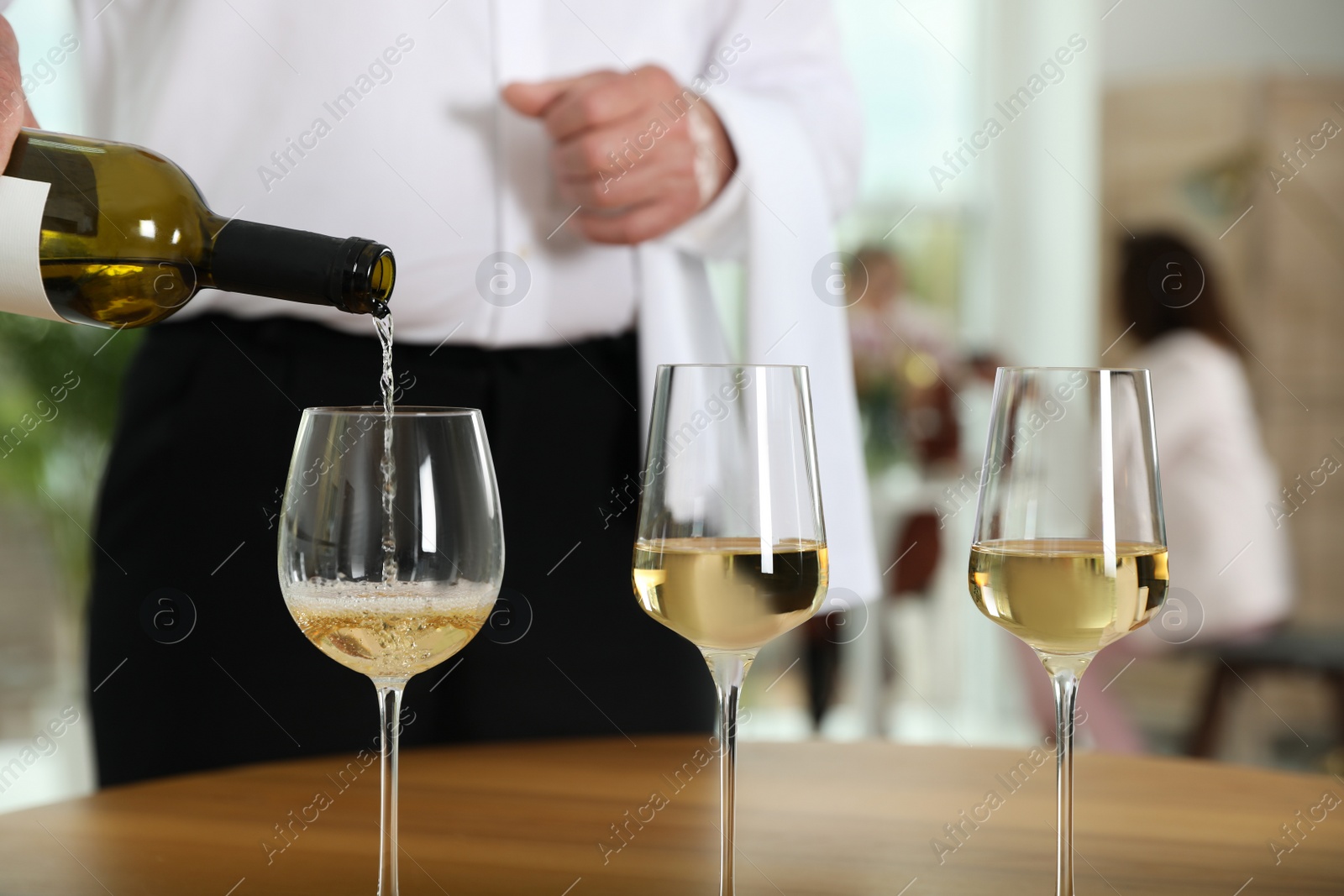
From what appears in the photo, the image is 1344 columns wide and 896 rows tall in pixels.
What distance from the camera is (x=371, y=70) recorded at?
110cm

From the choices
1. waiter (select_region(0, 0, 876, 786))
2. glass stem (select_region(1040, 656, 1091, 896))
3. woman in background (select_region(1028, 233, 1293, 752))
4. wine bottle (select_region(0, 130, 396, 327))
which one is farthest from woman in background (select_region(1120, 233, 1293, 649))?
wine bottle (select_region(0, 130, 396, 327))

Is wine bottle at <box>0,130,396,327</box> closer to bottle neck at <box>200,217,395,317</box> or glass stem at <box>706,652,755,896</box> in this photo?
bottle neck at <box>200,217,395,317</box>

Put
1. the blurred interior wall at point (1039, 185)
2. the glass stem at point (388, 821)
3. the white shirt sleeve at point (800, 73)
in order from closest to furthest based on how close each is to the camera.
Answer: the glass stem at point (388, 821) < the white shirt sleeve at point (800, 73) < the blurred interior wall at point (1039, 185)

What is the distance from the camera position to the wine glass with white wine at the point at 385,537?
0.65m

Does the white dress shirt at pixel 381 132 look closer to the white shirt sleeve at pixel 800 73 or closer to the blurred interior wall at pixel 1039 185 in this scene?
the white shirt sleeve at pixel 800 73

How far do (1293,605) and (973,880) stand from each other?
13.1 feet

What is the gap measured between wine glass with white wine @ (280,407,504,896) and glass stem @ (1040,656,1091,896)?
309 millimetres

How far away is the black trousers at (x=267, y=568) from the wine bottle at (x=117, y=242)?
254 mm

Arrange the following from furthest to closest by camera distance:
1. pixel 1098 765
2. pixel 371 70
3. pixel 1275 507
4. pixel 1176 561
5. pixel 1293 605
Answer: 1. pixel 1293 605
2. pixel 1275 507
3. pixel 1176 561
4. pixel 371 70
5. pixel 1098 765

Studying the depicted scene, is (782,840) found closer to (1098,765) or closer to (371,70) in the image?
(1098,765)

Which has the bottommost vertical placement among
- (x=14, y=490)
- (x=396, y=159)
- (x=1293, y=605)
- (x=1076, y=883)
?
(x=1293, y=605)

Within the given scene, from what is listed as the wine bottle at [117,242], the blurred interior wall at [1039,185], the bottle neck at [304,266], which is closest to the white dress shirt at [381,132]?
the wine bottle at [117,242]

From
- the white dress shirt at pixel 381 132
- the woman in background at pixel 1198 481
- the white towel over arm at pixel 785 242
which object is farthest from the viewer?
the woman in background at pixel 1198 481

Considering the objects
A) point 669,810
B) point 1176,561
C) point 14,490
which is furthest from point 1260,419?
point 669,810
